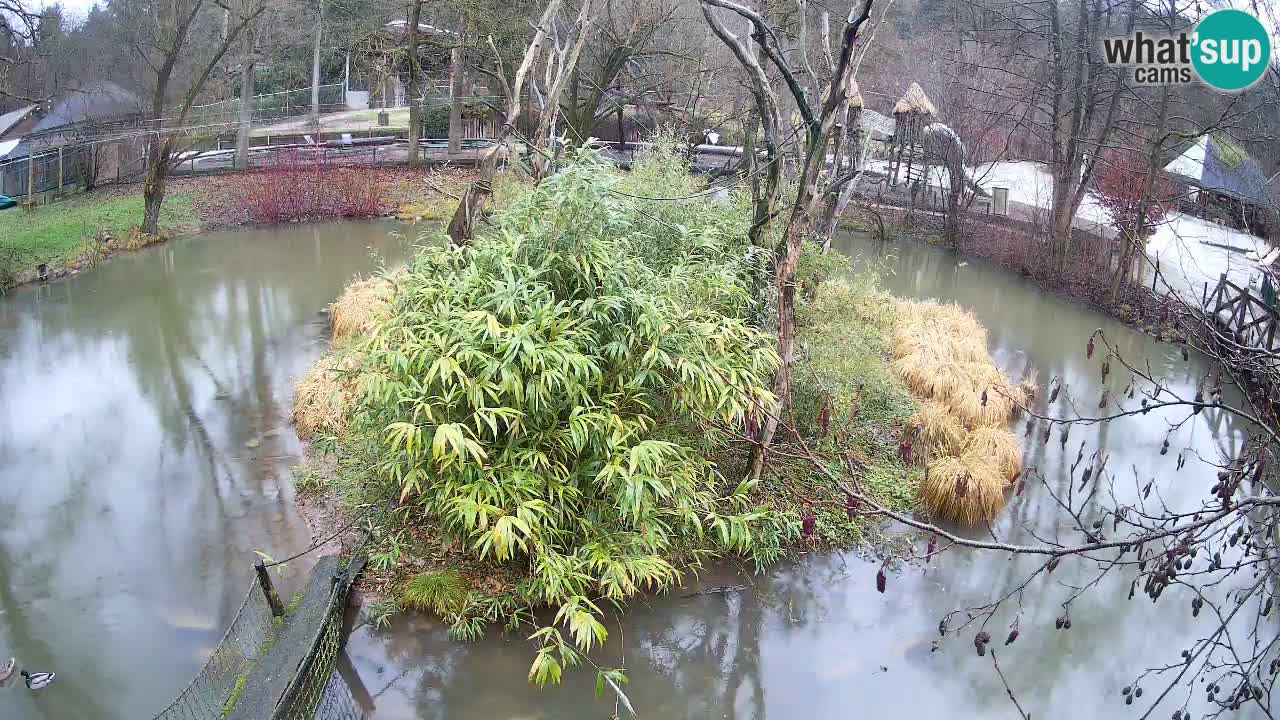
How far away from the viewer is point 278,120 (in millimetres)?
19484

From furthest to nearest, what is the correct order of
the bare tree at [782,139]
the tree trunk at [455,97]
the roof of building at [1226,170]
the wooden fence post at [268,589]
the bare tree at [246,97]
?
the tree trunk at [455,97] < the bare tree at [246,97] < the roof of building at [1226,170] < the bare tree at [782,139] < the wooden fence post at [268,589]

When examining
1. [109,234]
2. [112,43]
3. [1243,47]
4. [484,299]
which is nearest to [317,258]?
[109,234]

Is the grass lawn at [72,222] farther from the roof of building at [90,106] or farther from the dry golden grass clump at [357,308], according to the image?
the dry golden grass clump at [357,308]

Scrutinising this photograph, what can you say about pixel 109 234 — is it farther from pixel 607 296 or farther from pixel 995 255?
pixel 995 255

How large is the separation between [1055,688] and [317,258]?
11019 millimetres

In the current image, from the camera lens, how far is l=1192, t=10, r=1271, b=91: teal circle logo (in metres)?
5.85

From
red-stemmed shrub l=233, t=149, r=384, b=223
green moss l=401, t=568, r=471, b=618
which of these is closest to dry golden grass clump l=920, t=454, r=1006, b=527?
green moss l=401, t=568, r=471, b=618

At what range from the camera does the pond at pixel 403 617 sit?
487cm

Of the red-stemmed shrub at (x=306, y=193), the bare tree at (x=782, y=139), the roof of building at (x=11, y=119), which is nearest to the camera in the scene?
the bare tree at (x=782, y=139)

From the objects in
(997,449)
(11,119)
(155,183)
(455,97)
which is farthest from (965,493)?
(11,119)

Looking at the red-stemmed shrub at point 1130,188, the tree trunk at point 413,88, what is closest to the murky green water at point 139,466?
the tree trunk at point 413,88

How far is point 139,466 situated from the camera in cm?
711

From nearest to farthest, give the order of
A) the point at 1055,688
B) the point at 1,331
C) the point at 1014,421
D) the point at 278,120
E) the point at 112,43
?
the point at 1055,688 < the point at 1014,421 < the point at 1,331 < the point at 112,43 < the point at 278,120

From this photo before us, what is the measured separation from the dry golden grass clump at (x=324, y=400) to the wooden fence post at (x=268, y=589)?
213cm
